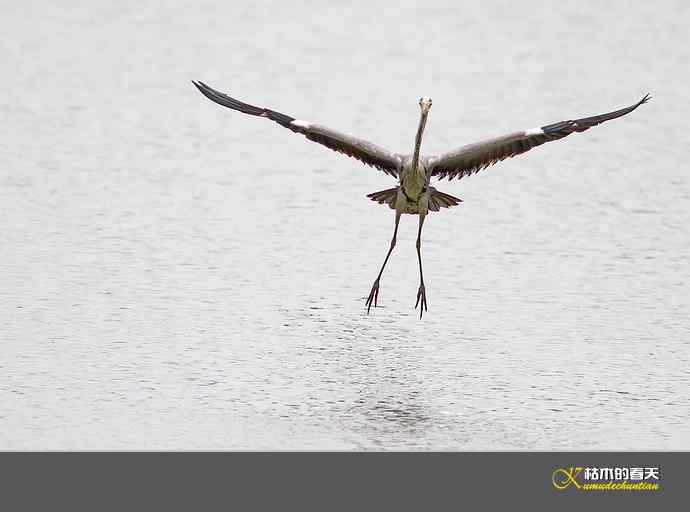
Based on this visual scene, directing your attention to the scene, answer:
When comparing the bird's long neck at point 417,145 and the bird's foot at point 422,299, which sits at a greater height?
the bird's long neck at point 417,145

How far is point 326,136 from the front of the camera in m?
12.4

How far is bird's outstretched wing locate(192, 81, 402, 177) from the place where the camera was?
1211 centimetres

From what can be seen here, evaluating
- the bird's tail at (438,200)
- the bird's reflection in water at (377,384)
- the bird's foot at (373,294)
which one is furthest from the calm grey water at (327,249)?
the bird's tail at (438,200)

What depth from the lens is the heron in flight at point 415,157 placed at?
1202 centimetres

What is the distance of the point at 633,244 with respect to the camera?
14164mm

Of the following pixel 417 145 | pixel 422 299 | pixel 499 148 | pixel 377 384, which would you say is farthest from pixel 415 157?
pixel 377 384

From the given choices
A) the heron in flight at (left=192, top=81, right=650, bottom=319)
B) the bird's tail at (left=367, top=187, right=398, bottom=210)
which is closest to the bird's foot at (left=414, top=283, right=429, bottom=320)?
the heron in flight at (left=192, top=81, right=650, bottom=319)

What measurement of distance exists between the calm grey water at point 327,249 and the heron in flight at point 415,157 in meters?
0.84

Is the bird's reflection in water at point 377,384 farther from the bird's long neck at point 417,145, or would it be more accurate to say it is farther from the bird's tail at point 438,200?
the bird's long neck at point 417,145

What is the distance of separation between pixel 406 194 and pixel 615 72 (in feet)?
35.5

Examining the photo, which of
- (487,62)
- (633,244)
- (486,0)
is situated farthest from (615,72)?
(633,244)

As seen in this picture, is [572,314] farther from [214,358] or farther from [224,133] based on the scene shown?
[224,133]

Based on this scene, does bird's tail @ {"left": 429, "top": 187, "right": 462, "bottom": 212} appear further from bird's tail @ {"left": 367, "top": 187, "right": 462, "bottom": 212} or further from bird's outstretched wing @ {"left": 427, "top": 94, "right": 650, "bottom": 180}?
bird's outstretched wing @ {"left": 427, "top": 94, "right": 650, "bottom": 180}
